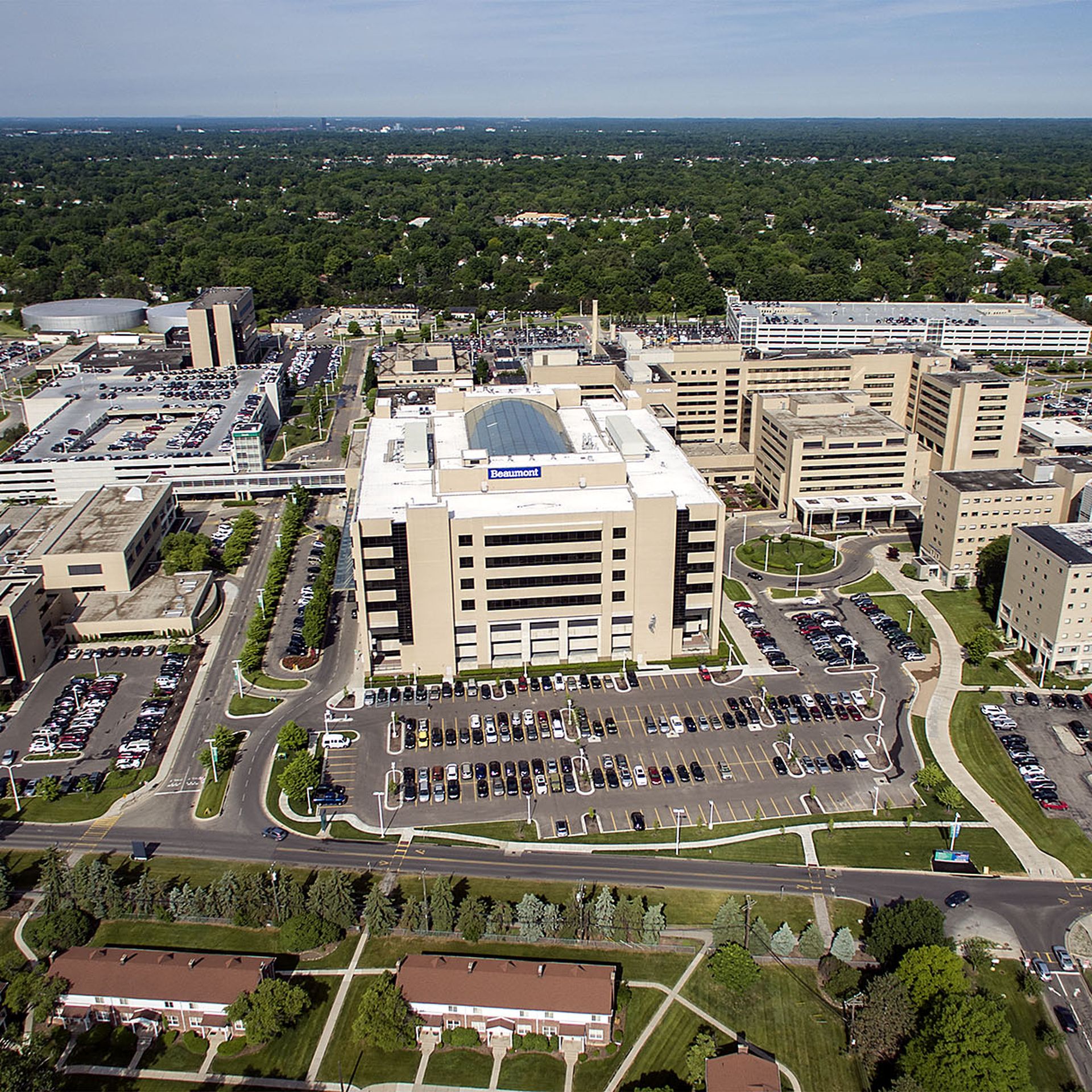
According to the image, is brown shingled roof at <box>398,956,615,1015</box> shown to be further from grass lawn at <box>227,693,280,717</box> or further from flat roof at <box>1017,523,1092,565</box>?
flat roof at <box>1017,523,1092,565</box>

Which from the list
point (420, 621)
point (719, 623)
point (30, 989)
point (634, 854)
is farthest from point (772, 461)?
point (30, 989)

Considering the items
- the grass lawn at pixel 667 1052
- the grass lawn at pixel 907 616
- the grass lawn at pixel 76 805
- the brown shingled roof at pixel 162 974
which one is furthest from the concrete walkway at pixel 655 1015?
the grass lawn at pixel 907 616

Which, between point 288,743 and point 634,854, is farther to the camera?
point 288,743

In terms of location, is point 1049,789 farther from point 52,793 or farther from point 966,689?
point 52,793

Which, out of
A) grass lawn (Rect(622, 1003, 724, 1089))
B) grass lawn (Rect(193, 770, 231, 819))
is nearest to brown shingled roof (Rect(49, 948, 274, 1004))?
grass lawn (Rect(193, 770, 231, 819))

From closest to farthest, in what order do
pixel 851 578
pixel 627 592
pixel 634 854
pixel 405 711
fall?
1. pixel 634 854
2. pixel 405 711
3. pixel 627 592
4. pixel 851 578

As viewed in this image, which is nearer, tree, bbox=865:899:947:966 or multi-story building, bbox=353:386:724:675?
tree, bbox=865:899:947:966
